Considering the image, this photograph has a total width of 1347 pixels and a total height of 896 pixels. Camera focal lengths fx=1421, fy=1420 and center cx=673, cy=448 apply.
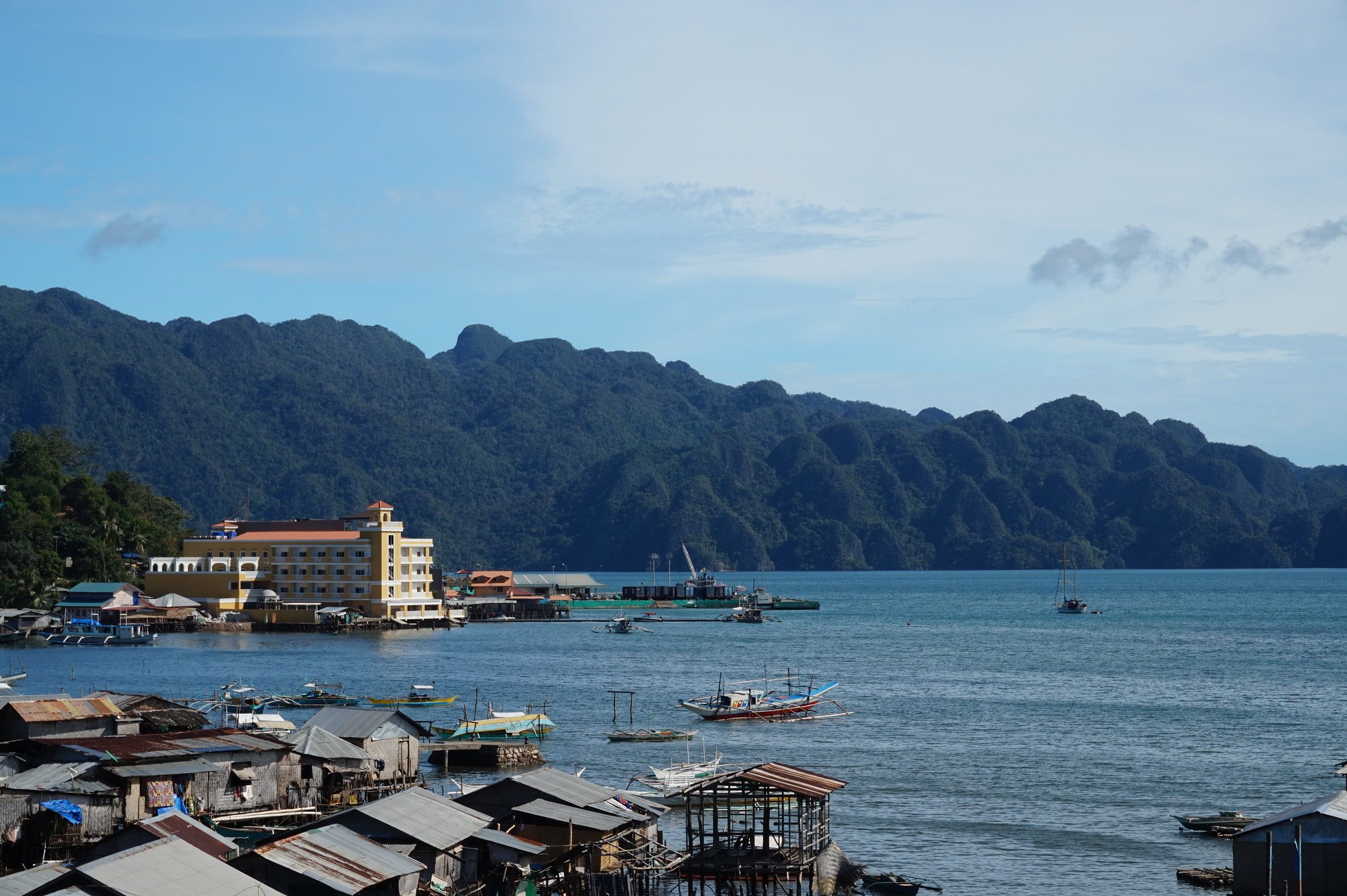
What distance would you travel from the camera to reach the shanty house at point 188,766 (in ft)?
90.6

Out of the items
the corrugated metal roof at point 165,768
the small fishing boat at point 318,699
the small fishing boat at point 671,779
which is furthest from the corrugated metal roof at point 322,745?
the small fishing boat at point 318,699

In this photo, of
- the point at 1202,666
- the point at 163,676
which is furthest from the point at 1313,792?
the point at 163,676

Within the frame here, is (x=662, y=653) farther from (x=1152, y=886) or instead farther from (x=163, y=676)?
(x=1152, y=886)

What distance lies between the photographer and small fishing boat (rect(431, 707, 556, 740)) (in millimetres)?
43500

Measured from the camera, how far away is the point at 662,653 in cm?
8256

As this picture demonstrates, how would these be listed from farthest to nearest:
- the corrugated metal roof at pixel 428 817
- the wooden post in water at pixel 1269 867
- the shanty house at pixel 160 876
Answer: the wooden post in water at pixel 1269 867 < the corrugated metal roof at pixel 428 817 < the shanty house at pixel 160 876

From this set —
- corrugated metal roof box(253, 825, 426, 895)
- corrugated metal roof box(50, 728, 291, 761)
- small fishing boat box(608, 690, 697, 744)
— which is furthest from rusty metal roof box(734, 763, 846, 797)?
small fishing boat box(608, 690, 697, 744)

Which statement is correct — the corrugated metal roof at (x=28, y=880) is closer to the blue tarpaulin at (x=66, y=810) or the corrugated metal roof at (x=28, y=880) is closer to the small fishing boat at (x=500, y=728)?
the blue tarpaulin at (x=66, y=810)

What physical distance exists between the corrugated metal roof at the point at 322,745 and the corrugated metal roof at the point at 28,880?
458 inches

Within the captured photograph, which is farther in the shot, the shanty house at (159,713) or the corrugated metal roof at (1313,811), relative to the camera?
the shanty house at (159,713)

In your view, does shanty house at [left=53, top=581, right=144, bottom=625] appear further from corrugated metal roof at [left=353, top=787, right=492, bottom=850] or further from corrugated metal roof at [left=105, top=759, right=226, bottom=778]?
corrugated metal roof at [left=353, top=787, right=492, bottom=850]

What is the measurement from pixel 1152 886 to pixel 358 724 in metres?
18.8

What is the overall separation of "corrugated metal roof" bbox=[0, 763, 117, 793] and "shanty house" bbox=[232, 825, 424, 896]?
6514 millimetres

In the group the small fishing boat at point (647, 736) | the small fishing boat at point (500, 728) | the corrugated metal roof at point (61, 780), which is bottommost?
the small fishing boat at point (647, 736)
